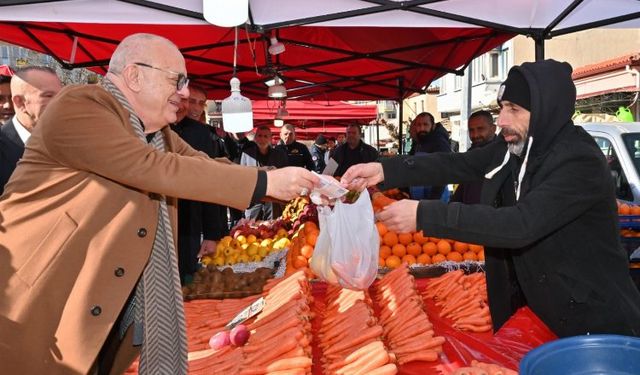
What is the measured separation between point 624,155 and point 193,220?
4847 millimetres

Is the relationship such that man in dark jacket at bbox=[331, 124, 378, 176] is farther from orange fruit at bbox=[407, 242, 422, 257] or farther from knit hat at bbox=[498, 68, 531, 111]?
knit hat at bbox=[498, 68, 531, 111]

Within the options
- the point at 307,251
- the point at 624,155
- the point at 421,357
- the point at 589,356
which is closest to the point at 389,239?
the point at 307,251

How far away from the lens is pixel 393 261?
444cm

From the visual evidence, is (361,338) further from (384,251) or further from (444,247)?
(444,247)

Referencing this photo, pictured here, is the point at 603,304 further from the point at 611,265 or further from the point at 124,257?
the point at 124,257

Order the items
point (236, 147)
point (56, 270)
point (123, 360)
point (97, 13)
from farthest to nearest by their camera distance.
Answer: point (236, 147) → point (97, 13) → point (123, 360) → point (56, 270)

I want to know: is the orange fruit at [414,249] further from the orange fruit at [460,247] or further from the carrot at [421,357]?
the carrot at [421,357]

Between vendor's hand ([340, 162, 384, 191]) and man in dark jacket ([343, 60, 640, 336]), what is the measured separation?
1.51 feet

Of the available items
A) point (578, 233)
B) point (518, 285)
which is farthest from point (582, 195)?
point (518, 285)

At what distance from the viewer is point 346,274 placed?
270 centimetres

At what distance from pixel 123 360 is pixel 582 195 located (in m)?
1.88

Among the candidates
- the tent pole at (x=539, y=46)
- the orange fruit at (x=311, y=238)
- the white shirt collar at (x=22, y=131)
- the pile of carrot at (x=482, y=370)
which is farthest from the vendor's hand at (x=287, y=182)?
the tent pole at (x=539, y=46)

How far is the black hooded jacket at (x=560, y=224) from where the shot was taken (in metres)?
1.98

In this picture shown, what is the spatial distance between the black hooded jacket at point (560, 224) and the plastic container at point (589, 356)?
0.47 metres
